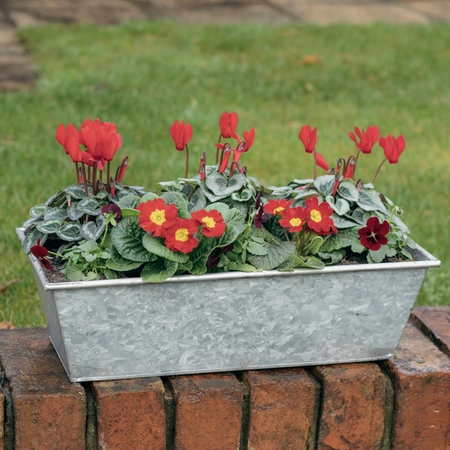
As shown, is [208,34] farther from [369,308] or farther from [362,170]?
[369,308]

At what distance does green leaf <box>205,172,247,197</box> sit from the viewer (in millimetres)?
1848

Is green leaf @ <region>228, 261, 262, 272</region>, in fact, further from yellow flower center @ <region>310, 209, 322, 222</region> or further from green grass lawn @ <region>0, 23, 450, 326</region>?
green grass lawn @ <region>0, 23, 450, 326</region>

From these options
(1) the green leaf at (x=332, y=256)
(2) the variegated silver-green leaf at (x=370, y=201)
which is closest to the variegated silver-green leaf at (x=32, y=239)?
(1) the green leaf at (x=332, y=256)

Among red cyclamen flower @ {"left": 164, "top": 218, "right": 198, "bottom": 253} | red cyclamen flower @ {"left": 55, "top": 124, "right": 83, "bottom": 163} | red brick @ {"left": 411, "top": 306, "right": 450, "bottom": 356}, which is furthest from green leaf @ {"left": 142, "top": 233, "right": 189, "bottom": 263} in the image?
red brick @ {"left": 411, "top": 306, "right": 450, "bottom": 356}

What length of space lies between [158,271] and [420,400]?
69 centimetres

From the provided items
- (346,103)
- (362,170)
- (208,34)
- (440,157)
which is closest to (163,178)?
(362,170)

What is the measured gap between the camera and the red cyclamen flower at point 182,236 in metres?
1.66

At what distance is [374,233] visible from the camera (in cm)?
178

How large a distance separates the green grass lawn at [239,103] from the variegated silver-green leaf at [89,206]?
2.68 feet

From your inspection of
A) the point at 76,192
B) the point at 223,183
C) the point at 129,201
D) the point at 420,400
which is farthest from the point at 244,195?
the point at 420,400

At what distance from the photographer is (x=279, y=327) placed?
1.79 m

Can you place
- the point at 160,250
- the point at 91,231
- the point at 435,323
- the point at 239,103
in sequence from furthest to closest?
the point at 239,103 → the point at 435,323 → the point at 91,231 → the point at 160,250

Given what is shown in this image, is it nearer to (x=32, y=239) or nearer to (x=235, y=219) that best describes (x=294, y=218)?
(x=235, y=219)

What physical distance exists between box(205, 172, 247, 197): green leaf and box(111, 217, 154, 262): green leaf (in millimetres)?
212
